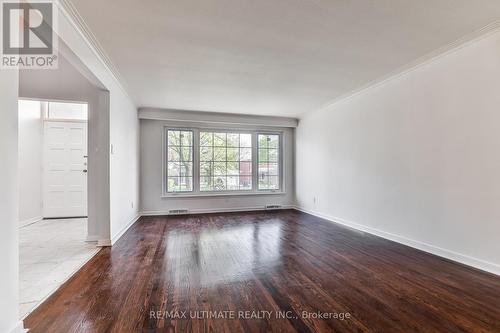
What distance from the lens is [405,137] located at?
334 centimetres

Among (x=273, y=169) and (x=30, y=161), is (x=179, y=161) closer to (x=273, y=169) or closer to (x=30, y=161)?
(x=273, y=169)

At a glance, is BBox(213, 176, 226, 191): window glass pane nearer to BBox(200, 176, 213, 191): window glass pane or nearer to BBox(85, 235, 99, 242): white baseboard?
BBox(200, 176, 213, 191): window glass pane

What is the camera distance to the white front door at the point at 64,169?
4.91 metres

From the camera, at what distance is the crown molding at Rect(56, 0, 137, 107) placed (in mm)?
1968

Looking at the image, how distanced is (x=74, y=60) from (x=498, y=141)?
14.6 feet

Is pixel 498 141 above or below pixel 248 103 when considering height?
below

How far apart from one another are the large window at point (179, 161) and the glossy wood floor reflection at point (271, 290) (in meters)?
2.37

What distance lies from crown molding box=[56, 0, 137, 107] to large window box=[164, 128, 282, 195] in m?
2.52

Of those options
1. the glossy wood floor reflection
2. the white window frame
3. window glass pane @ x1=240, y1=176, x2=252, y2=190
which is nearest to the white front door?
the white window frame

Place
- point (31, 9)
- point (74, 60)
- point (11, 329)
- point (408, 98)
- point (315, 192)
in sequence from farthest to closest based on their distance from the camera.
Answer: point (315, 192) → point (408, 98) → point (74, 60) → point (31, 9) → point (11, 329)

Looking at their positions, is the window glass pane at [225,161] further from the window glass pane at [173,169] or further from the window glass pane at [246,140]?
the window glass pane at [173,169]

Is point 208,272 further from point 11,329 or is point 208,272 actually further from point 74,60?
point 74,60

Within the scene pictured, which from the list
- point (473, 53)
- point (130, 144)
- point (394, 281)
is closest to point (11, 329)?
point (394, 281)

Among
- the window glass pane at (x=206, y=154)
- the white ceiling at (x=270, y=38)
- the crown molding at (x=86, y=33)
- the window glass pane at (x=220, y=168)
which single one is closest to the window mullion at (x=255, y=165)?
the window glass pane at (x=220, y=168)
